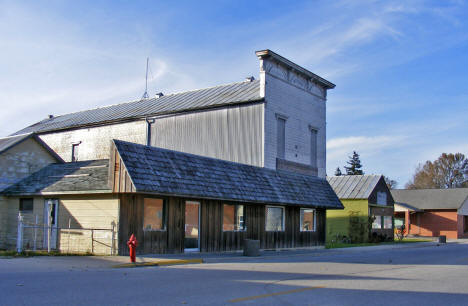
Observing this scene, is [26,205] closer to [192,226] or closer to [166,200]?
[166,200]

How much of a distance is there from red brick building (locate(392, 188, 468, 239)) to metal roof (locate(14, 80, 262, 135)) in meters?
29.5

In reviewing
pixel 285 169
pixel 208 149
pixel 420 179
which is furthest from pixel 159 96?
pixel 420 179

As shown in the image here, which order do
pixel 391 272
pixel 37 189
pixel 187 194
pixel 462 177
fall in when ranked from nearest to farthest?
pixel 391 272 < pixel 187 194 < pixel 37 189 < pixel 462 177

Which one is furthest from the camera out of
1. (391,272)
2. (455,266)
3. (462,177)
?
(462,177)

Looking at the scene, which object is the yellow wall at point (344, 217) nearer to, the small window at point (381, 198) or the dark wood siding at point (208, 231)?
the small window at point (381, 198)

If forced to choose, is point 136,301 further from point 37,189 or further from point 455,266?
point 37,189

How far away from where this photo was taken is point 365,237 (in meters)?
38.4

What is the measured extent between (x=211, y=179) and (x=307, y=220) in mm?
8926

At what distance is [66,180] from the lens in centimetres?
2142

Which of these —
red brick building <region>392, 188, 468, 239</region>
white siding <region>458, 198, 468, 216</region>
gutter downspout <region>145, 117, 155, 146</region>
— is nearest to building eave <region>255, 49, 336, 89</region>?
gutter downspout <region>145, 117, 155, 146</region>

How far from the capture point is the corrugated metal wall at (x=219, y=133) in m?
28.0

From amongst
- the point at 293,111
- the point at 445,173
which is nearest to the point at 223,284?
the point at 293,111

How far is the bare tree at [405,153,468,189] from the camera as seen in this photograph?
91.1 metres

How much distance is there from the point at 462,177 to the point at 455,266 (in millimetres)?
80345
